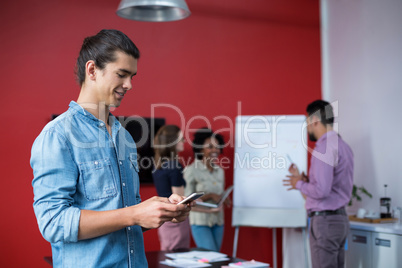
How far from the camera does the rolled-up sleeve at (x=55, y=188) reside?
1227 mm

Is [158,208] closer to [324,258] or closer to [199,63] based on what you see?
[324,258]

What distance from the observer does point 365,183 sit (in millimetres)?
4508

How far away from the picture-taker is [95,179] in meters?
1.35

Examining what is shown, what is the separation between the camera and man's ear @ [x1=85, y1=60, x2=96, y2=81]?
145cm

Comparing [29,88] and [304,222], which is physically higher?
[29,88]

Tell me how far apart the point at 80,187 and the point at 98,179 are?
0.06 meters

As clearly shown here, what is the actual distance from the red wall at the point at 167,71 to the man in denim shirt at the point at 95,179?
2.72 m

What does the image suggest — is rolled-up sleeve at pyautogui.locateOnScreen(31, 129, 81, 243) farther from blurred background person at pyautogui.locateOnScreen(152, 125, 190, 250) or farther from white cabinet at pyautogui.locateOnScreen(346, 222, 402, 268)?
white cabinet at pyautogui.locateOnScreen(346, 222, 402, 268)

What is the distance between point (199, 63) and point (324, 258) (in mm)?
2384

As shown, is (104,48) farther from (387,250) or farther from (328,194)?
(387,250)

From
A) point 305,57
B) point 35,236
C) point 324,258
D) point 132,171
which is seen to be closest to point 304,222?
point 324,258

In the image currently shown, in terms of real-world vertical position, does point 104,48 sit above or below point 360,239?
above

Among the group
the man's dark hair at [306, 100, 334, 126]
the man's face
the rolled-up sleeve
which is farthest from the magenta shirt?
the rolled-up sleeve

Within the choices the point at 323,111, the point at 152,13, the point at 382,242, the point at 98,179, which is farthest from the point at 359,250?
the point at 98,179
